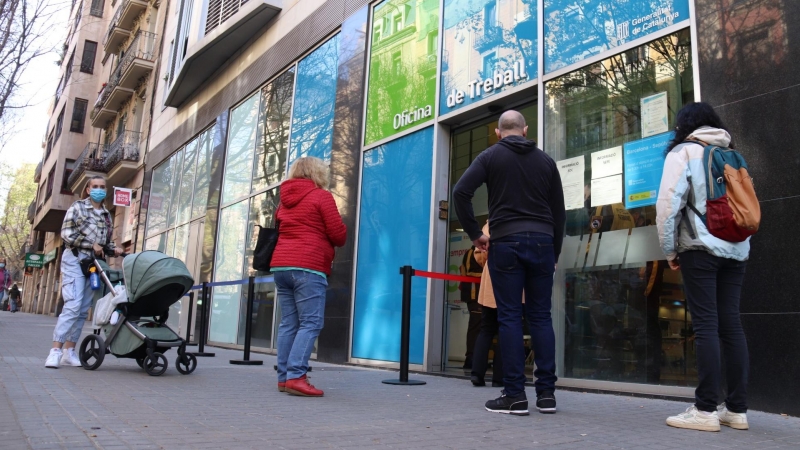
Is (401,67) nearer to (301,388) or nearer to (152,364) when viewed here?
(152,364)

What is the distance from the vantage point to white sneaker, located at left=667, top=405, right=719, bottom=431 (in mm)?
3543

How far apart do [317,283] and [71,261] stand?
2980 mm

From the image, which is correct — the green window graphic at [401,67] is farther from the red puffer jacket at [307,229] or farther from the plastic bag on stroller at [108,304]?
the plastic bag on stroller at [108,304]

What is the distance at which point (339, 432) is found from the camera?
3320mm

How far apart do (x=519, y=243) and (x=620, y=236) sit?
5.92 feet

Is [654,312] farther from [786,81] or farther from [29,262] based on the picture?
[29,262]

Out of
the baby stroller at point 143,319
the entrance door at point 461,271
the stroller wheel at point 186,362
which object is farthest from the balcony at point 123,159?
the stroller wheel at point 186,362

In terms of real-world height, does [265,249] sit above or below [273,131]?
below

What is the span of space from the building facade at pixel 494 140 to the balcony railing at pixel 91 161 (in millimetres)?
15338

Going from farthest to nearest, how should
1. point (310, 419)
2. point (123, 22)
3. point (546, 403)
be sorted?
point (123, 22) < point (546, 403) < point (310, 419)

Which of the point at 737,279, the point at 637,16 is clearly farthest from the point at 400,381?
the point at 637,16

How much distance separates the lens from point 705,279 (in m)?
3.67

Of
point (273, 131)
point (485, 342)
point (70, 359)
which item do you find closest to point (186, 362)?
point (70, 359)

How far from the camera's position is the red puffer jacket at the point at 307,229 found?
192 inches
